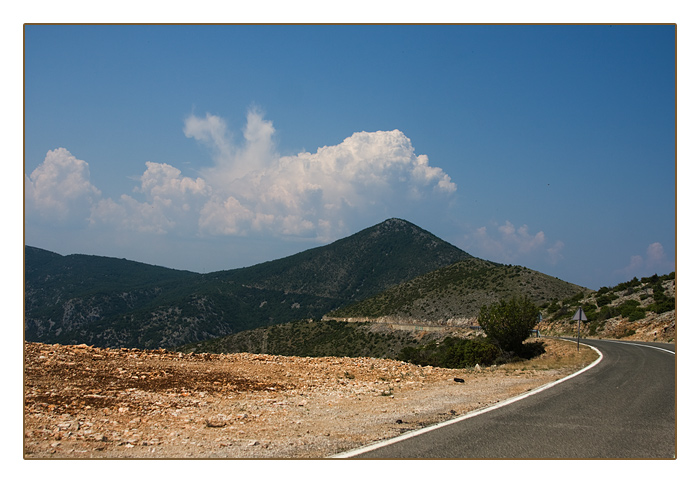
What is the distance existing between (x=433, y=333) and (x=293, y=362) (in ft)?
161

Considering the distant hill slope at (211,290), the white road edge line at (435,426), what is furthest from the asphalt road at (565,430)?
the distant hill slope at (211,290)

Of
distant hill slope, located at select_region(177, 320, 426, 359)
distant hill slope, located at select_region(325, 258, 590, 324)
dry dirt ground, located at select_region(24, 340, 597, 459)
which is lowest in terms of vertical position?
distant hill slope, located at select_region(177, 320, 426, 359)

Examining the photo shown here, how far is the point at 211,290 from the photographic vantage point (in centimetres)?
12762

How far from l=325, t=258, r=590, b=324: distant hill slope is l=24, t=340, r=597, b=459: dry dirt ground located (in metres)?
56.6

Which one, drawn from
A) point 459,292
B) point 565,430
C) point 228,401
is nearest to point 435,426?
point 565,430

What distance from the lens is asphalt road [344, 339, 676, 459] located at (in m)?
6.42

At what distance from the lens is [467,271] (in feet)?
284

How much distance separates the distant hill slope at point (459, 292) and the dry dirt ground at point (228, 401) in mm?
56563

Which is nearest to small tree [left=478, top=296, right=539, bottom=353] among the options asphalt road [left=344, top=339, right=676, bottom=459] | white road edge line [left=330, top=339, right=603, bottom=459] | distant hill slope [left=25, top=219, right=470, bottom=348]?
white road edge line [left=330, top=339, right=603, bottom=459]

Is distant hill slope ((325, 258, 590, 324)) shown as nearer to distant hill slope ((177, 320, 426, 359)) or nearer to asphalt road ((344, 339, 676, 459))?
distant hill slope ((177, 320, 426, 359))

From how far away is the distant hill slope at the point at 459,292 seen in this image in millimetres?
71750

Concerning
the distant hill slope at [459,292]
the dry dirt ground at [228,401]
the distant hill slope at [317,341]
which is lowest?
the distant hill slope at [317,341]

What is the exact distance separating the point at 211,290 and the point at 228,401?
403ft

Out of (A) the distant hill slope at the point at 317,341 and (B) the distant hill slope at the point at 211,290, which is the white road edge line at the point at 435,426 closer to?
(A) the distant hill slope at the point at 317,341
